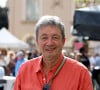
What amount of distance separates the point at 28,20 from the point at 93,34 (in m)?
28.5

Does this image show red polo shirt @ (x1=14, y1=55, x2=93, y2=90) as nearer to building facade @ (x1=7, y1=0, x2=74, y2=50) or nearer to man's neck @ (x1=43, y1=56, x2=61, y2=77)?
man's neck @ (x1=43, y1=56, x2=61, y2=77)

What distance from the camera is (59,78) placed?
9.36ft

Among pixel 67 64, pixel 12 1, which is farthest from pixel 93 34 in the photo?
pixel 12 1

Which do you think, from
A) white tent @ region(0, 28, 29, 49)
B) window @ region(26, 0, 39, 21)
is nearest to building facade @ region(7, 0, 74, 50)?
window @ region(26, 0, 39, 21)

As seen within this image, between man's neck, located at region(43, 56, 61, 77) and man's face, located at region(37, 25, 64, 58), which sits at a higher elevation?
man's face, located at region(37, 25, 64, 58)

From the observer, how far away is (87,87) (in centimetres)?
280

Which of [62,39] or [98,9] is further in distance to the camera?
[98,9]

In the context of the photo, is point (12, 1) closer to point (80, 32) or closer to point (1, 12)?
point (1, 12)

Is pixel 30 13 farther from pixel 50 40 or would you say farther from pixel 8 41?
pixel 50 40

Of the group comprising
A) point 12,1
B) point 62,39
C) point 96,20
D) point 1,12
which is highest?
point 62,39

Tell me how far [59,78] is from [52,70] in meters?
0.10

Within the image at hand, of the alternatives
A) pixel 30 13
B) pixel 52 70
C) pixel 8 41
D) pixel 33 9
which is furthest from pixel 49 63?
pixel 33 9

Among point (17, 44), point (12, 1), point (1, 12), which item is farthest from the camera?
point (1, 12)

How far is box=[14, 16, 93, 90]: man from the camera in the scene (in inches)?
111
